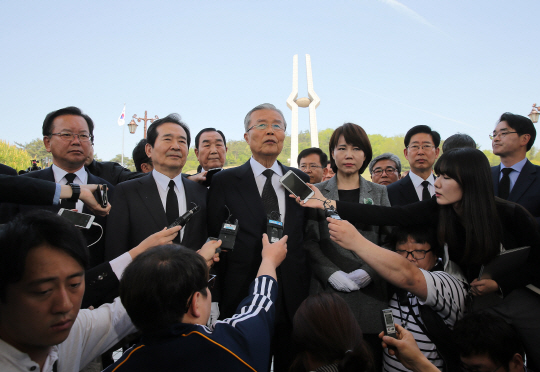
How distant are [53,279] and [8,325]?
0.65 ft

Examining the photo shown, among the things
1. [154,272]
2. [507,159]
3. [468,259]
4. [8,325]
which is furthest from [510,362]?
[507,159]

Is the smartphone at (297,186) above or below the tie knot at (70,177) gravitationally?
below

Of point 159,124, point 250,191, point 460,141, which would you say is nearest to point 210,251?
point 250,191

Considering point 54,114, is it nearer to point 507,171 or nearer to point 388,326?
point 388,326

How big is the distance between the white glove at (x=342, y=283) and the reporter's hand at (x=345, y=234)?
40 centimetres

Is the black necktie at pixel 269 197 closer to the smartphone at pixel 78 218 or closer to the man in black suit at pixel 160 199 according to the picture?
the man in black suit at pixel 160 199

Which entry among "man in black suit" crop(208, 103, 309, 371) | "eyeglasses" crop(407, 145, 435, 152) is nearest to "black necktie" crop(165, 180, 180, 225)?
"man in black suit" crop(208, 103, 309, 371)

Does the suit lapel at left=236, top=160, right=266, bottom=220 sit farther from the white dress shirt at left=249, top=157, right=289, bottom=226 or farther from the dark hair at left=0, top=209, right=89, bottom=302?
the dark hair at left=0, top=209, right=89, bottom=302

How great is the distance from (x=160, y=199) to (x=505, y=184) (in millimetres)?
3454

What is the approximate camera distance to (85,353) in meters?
1.50

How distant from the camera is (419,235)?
2209mm

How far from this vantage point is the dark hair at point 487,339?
5.58 feet

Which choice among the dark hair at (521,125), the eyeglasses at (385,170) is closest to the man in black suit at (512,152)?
the dark hair at (521,125)

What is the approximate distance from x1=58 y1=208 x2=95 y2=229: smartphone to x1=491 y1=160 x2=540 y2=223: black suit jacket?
11.5 feet
